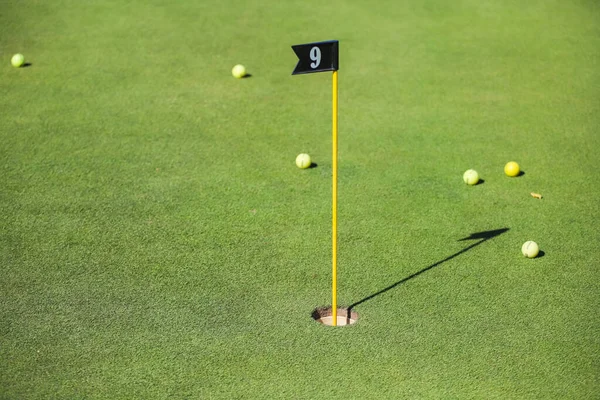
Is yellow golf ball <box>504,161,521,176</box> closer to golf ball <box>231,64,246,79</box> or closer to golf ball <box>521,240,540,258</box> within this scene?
golf ball <box>521,240,540,258</box>

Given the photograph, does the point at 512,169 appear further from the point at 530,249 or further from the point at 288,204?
the point at 288,204

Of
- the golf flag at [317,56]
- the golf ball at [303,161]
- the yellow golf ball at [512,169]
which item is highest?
the golf flag at [317,56]

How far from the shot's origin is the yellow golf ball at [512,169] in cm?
994

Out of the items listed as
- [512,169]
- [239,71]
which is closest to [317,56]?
[512,169]

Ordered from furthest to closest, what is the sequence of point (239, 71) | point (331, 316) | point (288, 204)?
point (239, 71), point (288, 204), point (331, 316)

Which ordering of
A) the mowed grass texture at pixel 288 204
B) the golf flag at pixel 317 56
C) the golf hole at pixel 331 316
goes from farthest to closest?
the golf hole at pixel 331 316
the mowed grass texture at pixel 288 204
the golf flag at pixel 317 56

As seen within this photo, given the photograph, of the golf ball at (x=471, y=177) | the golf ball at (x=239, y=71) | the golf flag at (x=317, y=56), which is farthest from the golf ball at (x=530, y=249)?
the golf ball at (x=239, y=71)

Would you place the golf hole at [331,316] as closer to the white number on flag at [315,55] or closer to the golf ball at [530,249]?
the golf ball at [530,249]

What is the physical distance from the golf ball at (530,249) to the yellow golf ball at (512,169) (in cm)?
197

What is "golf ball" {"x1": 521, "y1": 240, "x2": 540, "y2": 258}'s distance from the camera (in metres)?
8.12

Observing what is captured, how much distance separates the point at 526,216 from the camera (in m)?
9.10

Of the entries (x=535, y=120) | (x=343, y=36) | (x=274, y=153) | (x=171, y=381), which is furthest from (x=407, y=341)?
(x=343, y=36)

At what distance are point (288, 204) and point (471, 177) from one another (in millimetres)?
2515

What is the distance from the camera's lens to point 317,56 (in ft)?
20.7
